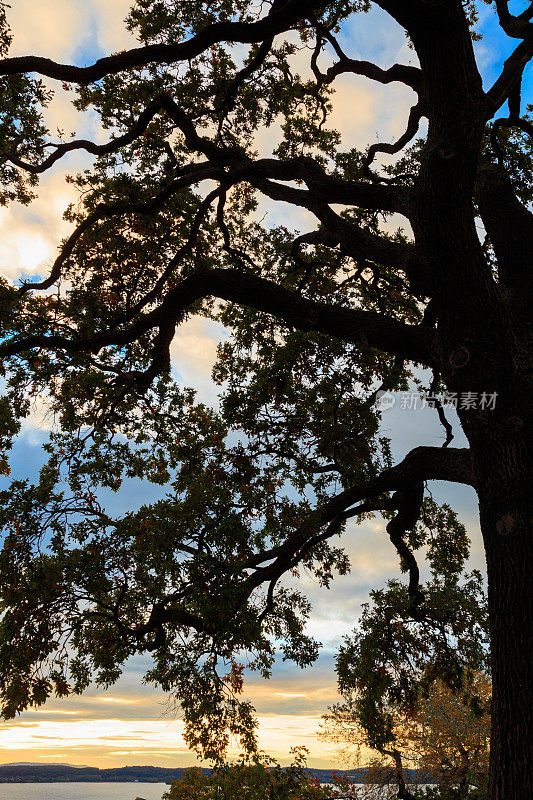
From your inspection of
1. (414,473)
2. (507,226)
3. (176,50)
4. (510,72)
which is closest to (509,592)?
(414,473)

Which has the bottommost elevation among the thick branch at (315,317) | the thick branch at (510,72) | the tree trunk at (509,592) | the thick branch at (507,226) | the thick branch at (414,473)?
the tree trunk at (509,592)

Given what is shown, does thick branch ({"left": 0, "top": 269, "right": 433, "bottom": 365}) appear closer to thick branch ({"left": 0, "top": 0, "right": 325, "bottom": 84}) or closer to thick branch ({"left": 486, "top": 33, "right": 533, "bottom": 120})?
thick branch ({"left": 0, "top": 0, "right": 325, "bottom": 84})

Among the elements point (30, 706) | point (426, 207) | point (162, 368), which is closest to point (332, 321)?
point (426, 207)

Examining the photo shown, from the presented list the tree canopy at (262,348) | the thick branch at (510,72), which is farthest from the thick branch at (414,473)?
the thick branch at (510,72)

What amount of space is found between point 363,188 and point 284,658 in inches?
309

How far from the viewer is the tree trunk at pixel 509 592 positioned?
4.89 m

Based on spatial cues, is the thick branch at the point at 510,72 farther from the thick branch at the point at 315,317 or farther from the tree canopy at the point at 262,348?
the thick branch at the point at 315,317

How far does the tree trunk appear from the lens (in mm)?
4895

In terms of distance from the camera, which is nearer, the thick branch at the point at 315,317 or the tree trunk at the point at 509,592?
the tree trunk at the point at 509,592

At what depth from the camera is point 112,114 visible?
10062 mm

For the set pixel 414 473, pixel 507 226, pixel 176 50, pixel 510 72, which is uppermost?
pixel 510 72

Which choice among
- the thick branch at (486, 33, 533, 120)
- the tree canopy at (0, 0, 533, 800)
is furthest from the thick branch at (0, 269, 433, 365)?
the thick branch at (486, 33, 533, 120)

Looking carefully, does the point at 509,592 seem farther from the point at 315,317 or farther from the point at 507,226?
the point at 507,226

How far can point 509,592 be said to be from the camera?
18.0 ft
